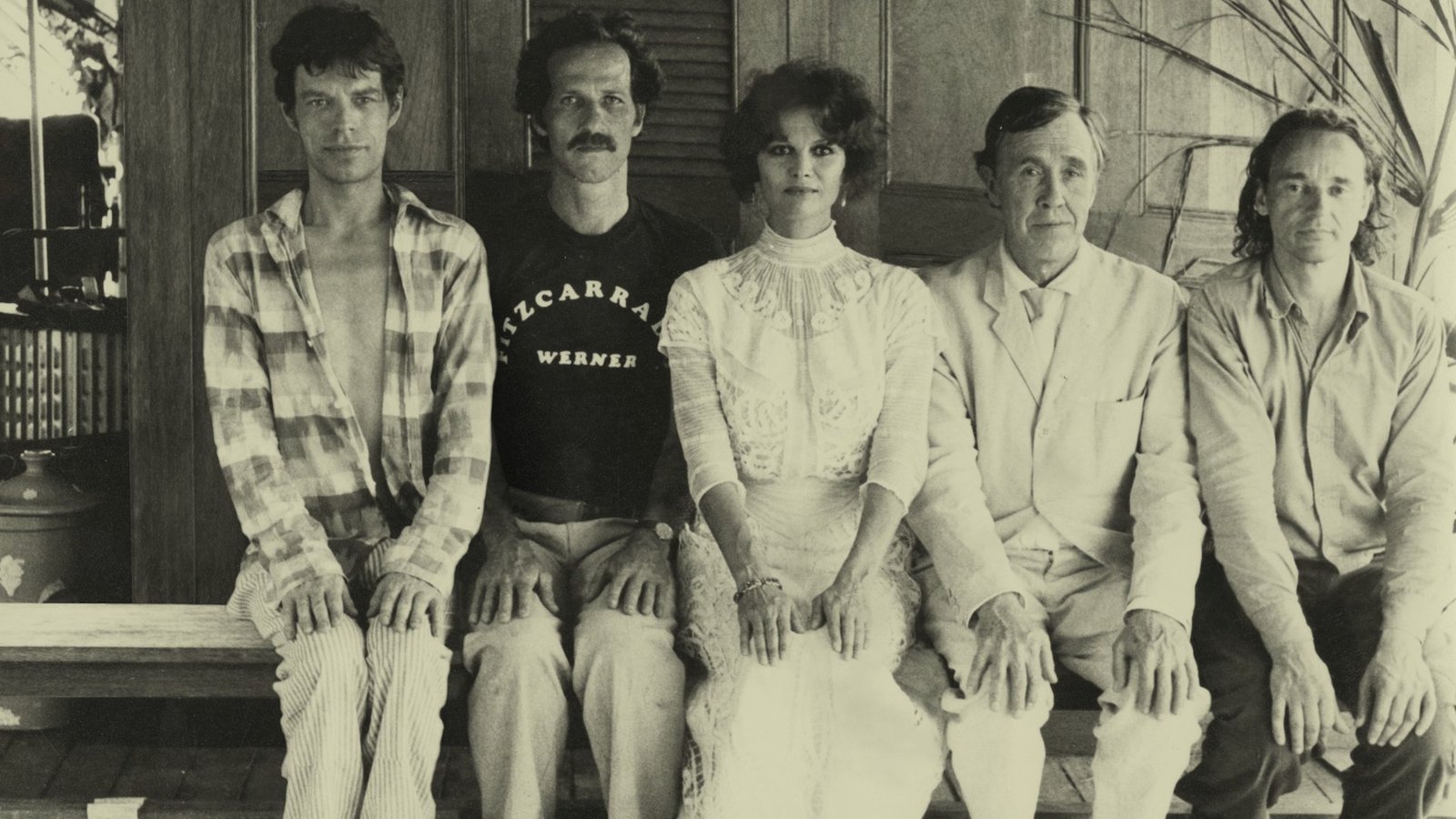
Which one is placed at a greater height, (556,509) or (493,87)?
(493,87)

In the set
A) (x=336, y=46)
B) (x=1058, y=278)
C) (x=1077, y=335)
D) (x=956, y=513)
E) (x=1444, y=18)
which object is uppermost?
(x=1444, y=18)

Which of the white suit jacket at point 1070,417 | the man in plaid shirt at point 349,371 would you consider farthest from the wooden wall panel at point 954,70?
the man in plaid shirt at point 349,371

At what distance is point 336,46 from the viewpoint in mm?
2711

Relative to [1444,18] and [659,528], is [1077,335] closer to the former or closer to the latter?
[659,528]

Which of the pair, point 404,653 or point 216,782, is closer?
point 404,653

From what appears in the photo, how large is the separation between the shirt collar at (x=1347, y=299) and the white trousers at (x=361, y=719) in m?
1.80

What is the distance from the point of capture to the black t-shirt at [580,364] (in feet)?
9.53

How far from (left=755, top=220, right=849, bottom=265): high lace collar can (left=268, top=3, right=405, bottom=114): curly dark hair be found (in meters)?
0.87

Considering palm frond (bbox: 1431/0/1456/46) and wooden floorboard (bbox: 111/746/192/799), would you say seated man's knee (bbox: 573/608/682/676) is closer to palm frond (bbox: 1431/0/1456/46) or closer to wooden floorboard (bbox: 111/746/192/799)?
wooden floorboard (bbox: 111/746/192/799)

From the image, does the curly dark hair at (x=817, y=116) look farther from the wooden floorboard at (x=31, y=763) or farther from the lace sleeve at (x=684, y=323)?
the wooden floorboard at (x=31, y=763)

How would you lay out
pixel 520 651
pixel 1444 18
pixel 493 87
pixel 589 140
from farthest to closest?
1. pixel 493 87
2. pixel 1444 18
3. pixel 589 140
4. pixel 520 651

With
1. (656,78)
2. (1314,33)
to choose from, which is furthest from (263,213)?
(1314,33)

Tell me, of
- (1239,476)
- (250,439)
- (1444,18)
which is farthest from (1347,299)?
(250,439)

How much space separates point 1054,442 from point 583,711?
3.57 feet
